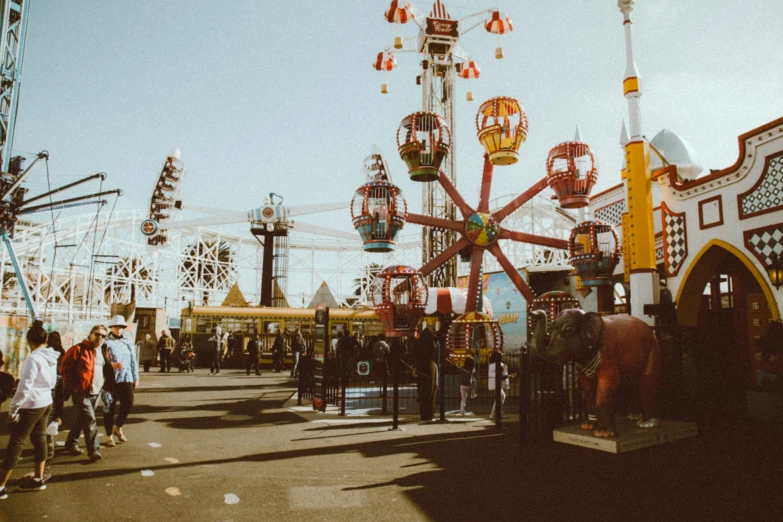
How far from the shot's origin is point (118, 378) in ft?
24.3

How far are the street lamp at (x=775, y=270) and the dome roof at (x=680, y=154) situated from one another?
8.87 meters

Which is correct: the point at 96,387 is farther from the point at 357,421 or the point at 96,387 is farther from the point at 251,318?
the point at 251,318

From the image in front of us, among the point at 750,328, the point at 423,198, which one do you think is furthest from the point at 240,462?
the point at 423,198

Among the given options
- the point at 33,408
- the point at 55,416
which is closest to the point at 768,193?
the point at 33,408

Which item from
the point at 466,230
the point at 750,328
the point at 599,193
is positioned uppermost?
the point at 599,193

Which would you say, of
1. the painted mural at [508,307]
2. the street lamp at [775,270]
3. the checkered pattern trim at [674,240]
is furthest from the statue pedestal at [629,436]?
the painted mural at [508,307]

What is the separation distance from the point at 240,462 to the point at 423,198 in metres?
14.3

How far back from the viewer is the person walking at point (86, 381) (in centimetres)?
637

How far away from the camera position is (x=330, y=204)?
2443 inches

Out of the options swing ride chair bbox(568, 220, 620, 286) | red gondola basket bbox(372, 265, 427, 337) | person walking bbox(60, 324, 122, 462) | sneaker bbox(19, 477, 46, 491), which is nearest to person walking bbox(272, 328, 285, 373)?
red gondola basket bbox(372, 265, 427, 337)

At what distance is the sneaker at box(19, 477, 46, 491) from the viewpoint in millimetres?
5203

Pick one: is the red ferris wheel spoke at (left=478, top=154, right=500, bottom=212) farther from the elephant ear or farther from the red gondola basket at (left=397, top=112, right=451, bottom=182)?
the elephant ear

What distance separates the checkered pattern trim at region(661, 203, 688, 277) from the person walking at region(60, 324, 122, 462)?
35.4ft

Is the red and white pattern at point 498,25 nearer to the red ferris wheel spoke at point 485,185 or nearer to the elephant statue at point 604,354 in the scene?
the red ferris wheel spoke at point 485,185
